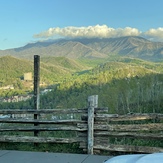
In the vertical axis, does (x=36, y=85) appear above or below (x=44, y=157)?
above

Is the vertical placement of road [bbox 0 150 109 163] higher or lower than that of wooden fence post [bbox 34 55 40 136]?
lower

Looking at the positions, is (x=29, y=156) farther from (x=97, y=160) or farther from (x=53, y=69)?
(x=53, y=69)

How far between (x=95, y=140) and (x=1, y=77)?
81.9 metres

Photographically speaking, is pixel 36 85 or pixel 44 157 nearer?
pixel 44 157

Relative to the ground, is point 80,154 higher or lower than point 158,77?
lower

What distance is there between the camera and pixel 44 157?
6516 millimetres

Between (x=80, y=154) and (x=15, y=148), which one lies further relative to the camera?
(x=15, y=148)

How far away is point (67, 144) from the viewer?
299 inches

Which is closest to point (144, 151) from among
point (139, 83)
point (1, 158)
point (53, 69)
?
point (1, 158)

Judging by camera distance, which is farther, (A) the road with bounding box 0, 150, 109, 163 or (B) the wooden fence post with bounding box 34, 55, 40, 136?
(B) the wooden fence post with bounding box 34, 55, 40, 136

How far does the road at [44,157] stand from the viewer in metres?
6.20

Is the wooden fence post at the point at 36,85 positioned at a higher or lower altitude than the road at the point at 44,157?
higher

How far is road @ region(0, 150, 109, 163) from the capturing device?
6203mm

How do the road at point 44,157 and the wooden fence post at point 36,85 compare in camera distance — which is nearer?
the road at point 44,157
